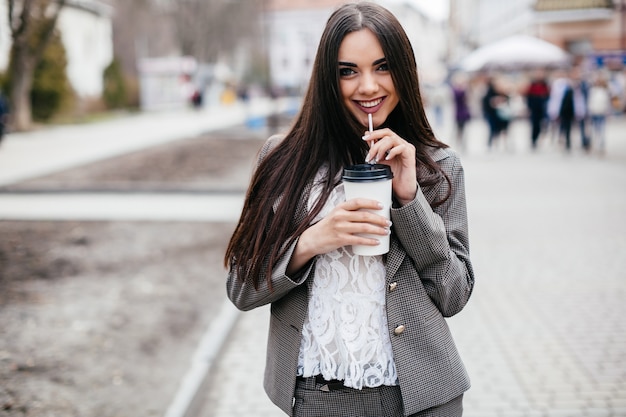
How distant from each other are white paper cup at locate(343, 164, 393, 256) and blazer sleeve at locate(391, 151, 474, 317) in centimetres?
6

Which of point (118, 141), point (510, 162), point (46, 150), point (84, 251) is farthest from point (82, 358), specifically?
point (118, 141)

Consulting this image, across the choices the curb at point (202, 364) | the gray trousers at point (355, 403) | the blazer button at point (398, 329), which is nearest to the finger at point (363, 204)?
the blazer button at point (398, 329)

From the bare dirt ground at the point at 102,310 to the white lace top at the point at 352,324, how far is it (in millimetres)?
2518

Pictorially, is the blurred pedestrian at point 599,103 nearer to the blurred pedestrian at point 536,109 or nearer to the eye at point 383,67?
the blurred pedestrian at point 536,109

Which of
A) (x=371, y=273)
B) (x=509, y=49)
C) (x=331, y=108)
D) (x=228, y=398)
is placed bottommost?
(x=228, y=398)

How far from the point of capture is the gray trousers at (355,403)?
1.76 m

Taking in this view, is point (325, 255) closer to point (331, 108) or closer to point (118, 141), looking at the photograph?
point (331, 108)

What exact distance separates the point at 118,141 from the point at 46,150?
3.54 meters

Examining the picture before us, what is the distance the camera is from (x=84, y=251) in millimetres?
7484

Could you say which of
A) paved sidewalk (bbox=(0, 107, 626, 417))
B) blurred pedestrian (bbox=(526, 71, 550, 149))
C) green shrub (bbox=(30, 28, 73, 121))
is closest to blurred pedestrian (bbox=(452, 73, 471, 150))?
blurred pedestrian (bbox=(526, 71, 550, 149))

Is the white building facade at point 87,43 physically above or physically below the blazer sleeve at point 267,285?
above

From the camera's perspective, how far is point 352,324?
1.74 metres

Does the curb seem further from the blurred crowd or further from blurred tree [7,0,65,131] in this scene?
blurred tree [7,0,65,131]

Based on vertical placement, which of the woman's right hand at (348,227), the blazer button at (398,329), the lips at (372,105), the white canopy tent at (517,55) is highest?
the white canopy tent at (517,55)
